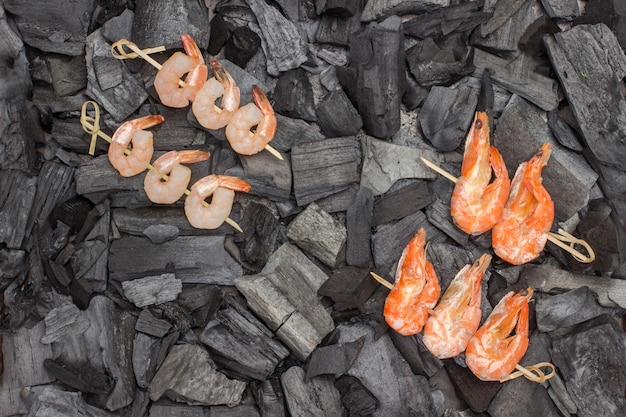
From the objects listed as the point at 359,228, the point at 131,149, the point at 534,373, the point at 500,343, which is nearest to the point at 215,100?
the point at 131,149

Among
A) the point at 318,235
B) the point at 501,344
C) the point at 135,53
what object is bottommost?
the point at 501,344

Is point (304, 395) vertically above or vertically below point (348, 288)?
below

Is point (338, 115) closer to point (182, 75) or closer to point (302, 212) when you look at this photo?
point (302, 212)

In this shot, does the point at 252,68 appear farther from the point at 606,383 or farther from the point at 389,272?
the point at 606,383

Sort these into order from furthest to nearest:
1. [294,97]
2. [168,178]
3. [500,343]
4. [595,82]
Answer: [595,82] → [294,97] → [500,343] → [168,178]

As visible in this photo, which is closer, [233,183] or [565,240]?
[233,183]

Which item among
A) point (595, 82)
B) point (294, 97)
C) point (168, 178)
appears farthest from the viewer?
point (595, 82)

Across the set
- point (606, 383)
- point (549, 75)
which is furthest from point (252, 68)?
point (606, 383)

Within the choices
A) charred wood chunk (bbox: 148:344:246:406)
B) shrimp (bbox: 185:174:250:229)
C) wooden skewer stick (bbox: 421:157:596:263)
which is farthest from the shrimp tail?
wooden skewer stick (bbox: 421:157:596:263)

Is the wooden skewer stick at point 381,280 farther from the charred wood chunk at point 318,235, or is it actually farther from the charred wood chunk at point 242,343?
the charred wood chunk at point 242,343
